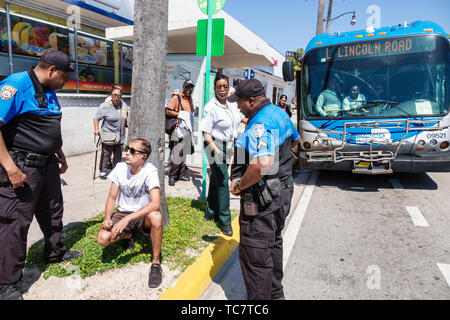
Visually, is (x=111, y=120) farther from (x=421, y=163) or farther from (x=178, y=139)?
(x=421, y=163)

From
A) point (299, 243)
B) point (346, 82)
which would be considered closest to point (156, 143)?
point (299, 243)

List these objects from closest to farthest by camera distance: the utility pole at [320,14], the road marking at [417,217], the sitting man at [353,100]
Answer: the road marking at [417,217] → the sitting man at [353,100] → the utility pole at [320,14]

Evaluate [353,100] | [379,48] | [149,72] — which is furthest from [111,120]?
[379,48]

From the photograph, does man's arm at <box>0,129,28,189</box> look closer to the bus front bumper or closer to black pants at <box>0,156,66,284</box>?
black pants at <box>0,156,66,284</box>

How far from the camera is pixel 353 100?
6.11 m

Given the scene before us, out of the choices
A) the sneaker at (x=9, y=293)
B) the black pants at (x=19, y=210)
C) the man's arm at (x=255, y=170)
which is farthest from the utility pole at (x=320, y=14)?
the sneaker at (x=9, y=293)

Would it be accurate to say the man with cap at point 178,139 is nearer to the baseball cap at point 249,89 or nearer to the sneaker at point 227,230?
the sneaker at point 227,230

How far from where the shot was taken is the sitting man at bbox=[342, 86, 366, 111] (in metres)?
6.04

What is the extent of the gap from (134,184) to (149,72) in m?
1.25

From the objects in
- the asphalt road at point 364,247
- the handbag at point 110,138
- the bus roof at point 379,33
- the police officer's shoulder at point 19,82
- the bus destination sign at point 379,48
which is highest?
the bus roof at point 379,33

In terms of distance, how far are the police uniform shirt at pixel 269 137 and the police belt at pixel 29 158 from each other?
163 centimetres

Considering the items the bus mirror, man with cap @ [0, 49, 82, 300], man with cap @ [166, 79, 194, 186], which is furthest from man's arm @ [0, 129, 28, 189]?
the bus mirror

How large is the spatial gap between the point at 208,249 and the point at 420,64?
521 cm

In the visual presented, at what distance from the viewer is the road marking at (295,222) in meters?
3.62
